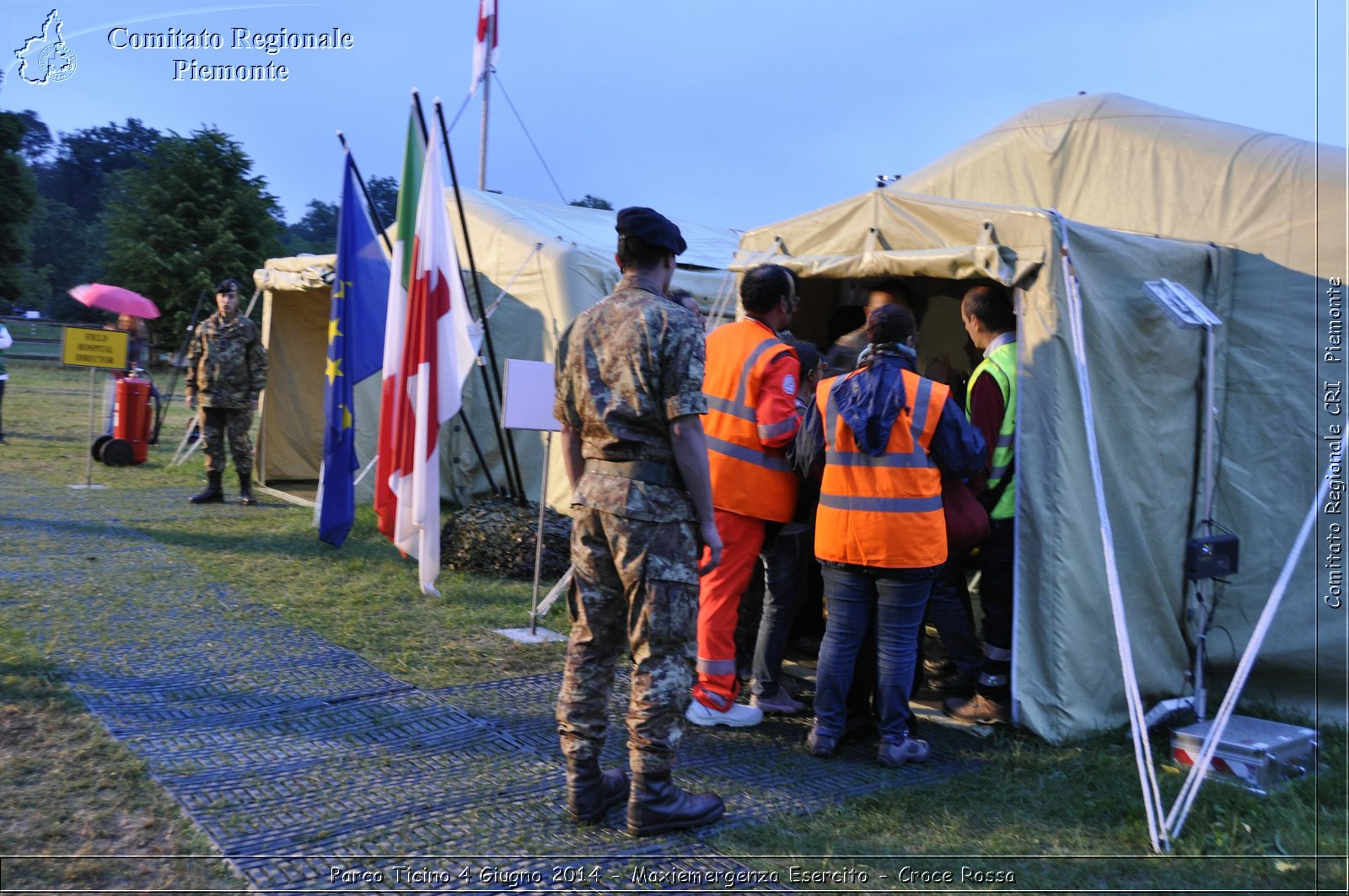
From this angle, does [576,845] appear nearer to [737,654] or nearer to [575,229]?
[737,654]

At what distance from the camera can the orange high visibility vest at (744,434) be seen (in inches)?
176

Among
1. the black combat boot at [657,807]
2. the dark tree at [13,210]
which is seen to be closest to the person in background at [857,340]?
the black combat boot at [657,807]

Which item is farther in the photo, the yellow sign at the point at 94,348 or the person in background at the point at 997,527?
the yellow sign at the point at 94,348

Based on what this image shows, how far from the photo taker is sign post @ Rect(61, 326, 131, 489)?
34.4ft

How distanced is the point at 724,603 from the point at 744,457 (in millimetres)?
667

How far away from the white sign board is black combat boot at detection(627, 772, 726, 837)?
2860mm

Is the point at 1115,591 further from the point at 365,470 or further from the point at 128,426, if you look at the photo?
the point at 128,426

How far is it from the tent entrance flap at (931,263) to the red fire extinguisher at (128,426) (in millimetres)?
8963

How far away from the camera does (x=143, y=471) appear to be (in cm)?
1194

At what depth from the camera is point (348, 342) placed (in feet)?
25.0

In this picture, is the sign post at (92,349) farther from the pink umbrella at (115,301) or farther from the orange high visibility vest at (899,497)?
the orange high visibility vest at (899,497)

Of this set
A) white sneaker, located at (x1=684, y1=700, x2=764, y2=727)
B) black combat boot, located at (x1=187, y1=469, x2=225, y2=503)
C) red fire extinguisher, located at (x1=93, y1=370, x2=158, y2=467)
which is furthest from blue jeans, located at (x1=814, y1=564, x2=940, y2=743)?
red fire extinguisher, located at (x1=93, y1=370, x2=158, y2=467)

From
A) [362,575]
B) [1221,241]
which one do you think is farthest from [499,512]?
[1221,241]

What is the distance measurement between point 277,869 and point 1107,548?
10.3 feet
